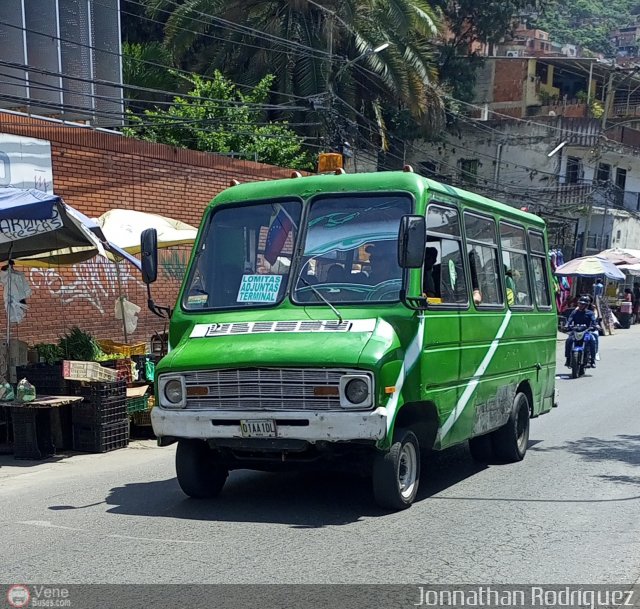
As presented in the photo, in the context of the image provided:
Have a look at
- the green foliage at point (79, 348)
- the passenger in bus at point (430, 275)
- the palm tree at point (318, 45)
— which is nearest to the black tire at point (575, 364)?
the palm tree at point (318, 45)

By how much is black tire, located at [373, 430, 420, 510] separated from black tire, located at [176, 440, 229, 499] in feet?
4.79

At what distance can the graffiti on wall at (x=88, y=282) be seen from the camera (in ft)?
48.0

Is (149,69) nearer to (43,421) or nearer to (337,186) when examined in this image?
(43,421)

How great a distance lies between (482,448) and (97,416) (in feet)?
14.4

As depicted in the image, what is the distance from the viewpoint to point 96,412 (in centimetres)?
1007

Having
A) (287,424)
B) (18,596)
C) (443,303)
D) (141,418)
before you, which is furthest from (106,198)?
(18,596)

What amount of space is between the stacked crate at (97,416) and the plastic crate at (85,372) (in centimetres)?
14

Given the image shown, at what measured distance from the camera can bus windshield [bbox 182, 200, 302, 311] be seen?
7457 mm

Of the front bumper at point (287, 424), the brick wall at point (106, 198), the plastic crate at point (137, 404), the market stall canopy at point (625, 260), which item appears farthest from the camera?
the market stall canopy at point (625, 260)

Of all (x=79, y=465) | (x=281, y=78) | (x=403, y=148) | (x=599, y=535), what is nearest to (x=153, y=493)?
(x=79, y=465)

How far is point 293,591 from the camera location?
16.8 ft

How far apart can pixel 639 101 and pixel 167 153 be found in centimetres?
4731

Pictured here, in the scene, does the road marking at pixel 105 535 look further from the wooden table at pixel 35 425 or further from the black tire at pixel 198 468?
the wooden table at pixel 35 425

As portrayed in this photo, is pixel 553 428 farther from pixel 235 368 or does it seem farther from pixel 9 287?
pixel 9 287
